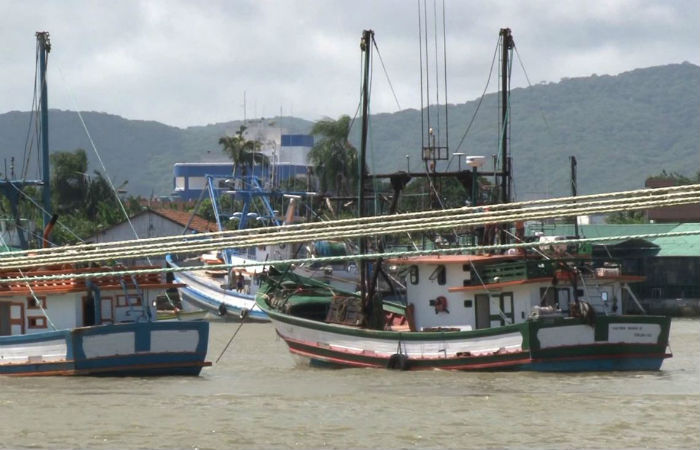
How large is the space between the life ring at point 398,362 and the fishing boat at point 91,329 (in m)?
4.11

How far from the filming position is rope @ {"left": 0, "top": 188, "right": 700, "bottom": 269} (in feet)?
51.1

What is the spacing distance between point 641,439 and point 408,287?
13.4m

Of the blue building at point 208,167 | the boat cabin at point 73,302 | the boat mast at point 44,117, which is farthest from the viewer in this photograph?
the blue building at point 208,167

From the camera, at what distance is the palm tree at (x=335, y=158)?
298ft

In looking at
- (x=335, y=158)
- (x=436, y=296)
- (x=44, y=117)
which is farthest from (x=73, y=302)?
(x=335, y=158)

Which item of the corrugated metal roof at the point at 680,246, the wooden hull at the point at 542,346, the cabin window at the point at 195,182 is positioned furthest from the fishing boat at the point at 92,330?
the cabin window at the point at 195,182

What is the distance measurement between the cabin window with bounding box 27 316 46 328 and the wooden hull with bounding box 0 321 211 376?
75 centimetres

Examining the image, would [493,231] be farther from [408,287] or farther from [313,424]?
[313,424]

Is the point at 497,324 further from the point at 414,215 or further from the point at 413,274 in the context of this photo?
the point at 414,215

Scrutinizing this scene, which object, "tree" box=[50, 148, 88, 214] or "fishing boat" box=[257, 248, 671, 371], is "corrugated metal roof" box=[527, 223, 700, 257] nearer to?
"tree" box=[50, 148, 88, 214]

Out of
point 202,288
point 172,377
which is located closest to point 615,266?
point 172,377

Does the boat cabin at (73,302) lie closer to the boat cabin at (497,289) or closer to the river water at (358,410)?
the river water at (358,410)

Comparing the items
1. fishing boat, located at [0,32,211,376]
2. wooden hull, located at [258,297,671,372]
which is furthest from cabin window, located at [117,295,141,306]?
wooden hull, located at [258,297,671,372]

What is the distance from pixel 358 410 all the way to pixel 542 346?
6.85 metres
